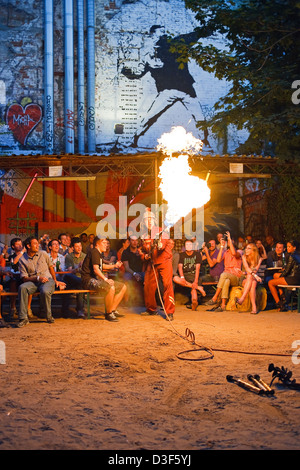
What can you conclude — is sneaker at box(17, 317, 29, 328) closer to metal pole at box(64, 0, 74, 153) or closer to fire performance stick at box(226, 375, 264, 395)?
fire performance stick at box(226, 375, 264, 395)

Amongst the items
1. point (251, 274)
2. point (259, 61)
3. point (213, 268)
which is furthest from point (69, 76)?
point (251, 274)

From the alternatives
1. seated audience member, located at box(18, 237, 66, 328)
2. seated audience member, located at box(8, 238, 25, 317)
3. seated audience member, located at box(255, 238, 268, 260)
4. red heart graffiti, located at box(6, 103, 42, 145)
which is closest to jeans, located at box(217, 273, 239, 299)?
seated audience member, located at box(255, 238, 268, 260)

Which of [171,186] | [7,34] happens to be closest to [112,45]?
[7,34]

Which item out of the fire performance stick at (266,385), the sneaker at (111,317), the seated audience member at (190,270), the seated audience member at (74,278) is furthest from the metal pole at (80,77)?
the fire performance stick at (266,385)

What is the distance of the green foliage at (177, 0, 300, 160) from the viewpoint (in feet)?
41.8

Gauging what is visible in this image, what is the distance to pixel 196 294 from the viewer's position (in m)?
11.3

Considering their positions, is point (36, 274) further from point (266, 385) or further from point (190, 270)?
point (266, 385)

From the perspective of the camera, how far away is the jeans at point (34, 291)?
29.3 ft

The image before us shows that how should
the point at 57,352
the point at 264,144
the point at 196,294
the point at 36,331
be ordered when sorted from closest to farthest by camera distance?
1. the point at 57,352
2. the point at 36,331
3. the point at 196,294
4. the point at 264,144

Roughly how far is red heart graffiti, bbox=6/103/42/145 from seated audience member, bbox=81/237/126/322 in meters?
11.1

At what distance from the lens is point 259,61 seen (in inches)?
555

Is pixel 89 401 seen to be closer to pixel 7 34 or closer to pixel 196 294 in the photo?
pixel 196 294

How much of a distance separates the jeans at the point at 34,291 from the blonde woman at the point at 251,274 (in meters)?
4.24

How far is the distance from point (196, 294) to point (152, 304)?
61.0 inches
